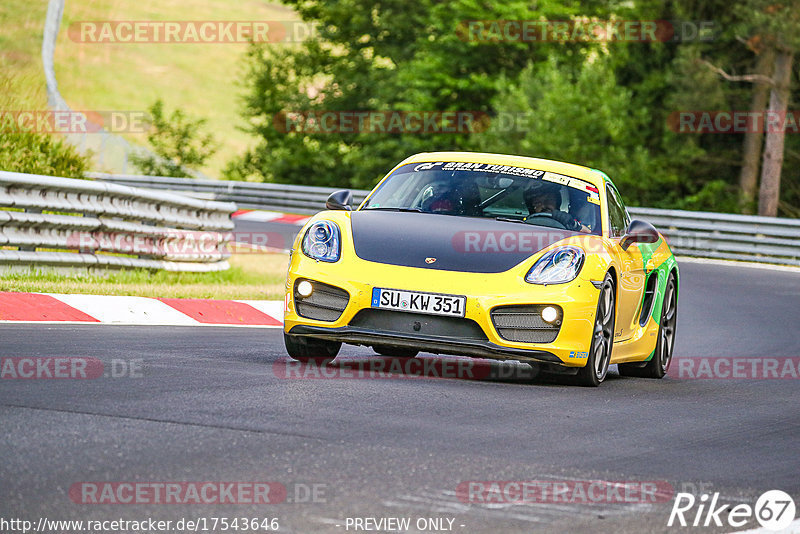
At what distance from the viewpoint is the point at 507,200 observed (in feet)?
29.8

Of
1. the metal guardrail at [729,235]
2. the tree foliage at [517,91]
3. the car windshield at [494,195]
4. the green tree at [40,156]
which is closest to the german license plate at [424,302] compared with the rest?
the car windshield at [494,195]

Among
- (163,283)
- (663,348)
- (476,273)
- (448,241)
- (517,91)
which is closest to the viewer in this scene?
(476,273)

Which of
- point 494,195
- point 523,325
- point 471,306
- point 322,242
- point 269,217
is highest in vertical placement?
point 494,195

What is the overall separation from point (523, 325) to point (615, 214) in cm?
214

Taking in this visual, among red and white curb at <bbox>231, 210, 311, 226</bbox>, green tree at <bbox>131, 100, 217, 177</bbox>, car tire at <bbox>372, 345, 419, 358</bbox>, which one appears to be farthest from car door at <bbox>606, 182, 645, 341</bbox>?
green tree at <bbox>131, 100, 217, 177</bbox>

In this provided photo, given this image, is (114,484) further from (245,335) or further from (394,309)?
(245,335)

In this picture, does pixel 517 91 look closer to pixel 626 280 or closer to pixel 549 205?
pixel 549 205

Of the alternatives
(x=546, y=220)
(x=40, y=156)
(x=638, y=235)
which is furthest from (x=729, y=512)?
(x=40, y=156)

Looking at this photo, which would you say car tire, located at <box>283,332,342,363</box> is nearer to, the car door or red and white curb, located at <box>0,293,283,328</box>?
the car door

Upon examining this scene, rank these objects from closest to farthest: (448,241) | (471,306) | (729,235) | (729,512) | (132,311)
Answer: (729,512) → (471,306) → (448,241) → (132,311) → (729,235)

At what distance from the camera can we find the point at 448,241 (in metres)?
8.23

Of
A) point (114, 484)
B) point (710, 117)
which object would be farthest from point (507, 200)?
point (710, 117)

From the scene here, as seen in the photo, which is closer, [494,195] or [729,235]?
[494,195]

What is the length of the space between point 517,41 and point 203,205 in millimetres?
29413
